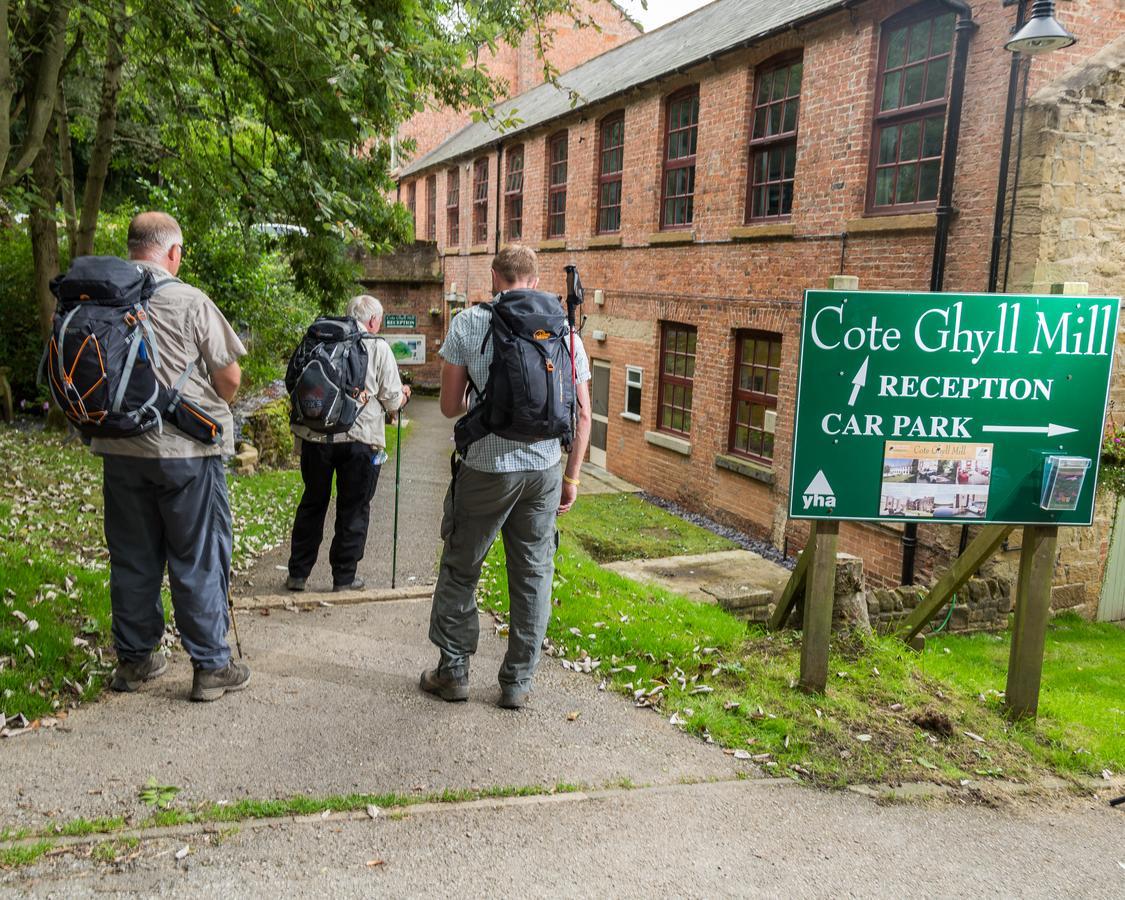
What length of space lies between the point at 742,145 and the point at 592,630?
9379 mm

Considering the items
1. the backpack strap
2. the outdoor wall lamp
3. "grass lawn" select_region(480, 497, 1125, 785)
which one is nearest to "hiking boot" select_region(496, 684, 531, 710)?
"grass lawn" select_region(480, 497, 1125, 785)

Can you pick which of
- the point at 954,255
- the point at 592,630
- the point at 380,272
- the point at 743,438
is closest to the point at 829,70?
the point at 954,255

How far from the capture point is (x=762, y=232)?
12.5 m

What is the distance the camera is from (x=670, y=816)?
3686 mm

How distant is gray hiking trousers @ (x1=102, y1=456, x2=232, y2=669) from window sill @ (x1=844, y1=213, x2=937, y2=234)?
8.13 metres

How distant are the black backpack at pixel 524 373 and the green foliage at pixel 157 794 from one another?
185cm

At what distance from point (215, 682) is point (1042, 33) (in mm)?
7595

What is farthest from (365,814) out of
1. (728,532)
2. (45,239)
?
(45,239)

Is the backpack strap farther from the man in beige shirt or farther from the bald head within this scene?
the bald head

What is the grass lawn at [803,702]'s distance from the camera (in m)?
4.33

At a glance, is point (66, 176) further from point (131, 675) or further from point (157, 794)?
point (157, 794)

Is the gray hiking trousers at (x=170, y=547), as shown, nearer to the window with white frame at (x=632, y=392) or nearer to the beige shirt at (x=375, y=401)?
the beige shirt at (x=375, y=401)

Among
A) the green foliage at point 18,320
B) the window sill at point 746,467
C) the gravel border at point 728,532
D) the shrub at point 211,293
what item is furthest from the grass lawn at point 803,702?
the green foliage at point 18,320

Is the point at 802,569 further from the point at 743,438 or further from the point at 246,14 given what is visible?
the point at 743,438
